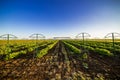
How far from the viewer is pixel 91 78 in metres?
6.18

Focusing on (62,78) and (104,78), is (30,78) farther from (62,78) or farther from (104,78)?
(104,78)

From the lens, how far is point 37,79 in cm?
618

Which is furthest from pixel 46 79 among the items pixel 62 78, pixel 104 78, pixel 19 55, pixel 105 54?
pixel 105 54

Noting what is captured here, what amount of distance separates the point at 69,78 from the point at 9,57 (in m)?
8.43

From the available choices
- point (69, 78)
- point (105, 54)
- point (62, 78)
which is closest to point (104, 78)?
point (69, 78)

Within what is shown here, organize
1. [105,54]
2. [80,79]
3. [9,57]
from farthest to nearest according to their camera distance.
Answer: [105,54] → [9,57] → [80,79]

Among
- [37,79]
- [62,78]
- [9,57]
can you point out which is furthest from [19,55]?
[62,78]

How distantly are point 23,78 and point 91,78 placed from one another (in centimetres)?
439

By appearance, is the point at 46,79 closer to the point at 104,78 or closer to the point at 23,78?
the point at 23,78

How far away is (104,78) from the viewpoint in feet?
20.3

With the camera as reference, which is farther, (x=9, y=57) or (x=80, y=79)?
(x=9, y=57)

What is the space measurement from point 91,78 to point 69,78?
4.58ft

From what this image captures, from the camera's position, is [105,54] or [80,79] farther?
[105,54]

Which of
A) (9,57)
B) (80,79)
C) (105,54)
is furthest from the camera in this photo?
(105,54)
